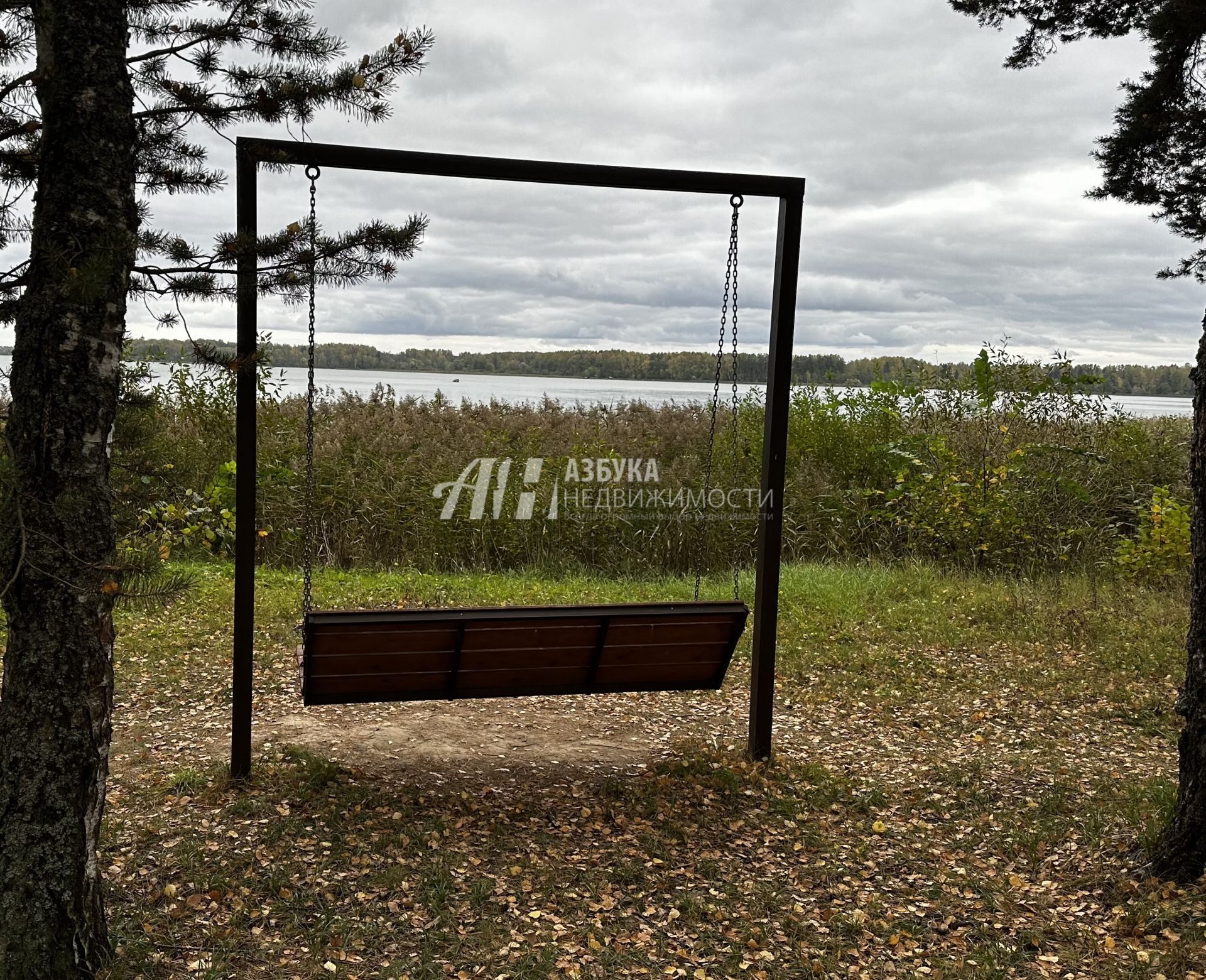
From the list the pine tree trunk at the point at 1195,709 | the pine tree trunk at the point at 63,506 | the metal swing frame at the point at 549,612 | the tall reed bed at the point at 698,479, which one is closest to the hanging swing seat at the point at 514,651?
the metal swing frame at the point at 549,612

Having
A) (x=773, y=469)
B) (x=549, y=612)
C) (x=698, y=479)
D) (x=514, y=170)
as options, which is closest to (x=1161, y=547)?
(x=698, y=479)

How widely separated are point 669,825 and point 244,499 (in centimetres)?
190

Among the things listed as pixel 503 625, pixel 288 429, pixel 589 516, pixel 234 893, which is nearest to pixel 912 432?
pixel 589 516

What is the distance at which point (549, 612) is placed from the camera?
3562 millimetres

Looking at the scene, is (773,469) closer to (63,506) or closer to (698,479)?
(63,506)

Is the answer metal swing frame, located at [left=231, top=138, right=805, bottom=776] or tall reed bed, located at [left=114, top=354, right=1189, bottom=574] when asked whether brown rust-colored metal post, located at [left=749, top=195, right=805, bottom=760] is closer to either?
metal swing frame, located at [left=231, top=138, right=805, bottom=776]

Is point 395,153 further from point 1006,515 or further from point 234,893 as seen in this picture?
Answer: point 1006,515

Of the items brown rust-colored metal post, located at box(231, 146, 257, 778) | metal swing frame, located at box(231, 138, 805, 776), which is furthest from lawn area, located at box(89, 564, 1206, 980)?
metal swing frame, located at box(231, 138, 805, 776)

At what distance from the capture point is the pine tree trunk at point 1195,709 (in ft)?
9.39

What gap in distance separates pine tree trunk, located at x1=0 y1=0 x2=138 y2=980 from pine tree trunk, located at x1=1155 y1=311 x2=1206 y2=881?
2.98 meters

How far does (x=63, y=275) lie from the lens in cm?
208

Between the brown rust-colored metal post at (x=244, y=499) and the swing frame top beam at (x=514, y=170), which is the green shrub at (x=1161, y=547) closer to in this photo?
the swing frame top beam at (x=514, y=170)

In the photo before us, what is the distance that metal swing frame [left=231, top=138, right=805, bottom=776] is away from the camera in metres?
3.27

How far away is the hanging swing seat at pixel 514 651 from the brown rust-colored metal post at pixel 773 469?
0.67 feet
